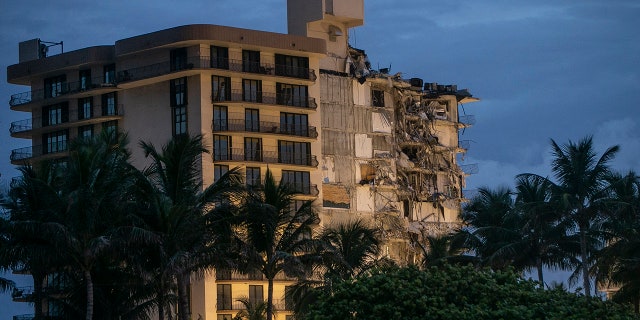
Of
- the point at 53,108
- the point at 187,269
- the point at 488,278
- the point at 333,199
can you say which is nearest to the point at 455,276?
the point at 488,278

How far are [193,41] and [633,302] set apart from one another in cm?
4246

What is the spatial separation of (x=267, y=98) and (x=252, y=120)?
2.15 metres

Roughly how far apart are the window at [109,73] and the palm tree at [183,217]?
47486mm

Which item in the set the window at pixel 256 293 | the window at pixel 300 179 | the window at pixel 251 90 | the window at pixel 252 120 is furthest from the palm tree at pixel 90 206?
the window at pixel 300 179

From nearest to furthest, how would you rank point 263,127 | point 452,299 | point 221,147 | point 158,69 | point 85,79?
1. point 452,299
2. point 221,147
3. point 158,69
4. point 263,127
5. point 85,79

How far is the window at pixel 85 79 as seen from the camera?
12138cm

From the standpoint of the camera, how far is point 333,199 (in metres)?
123

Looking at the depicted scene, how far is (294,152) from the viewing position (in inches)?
4665

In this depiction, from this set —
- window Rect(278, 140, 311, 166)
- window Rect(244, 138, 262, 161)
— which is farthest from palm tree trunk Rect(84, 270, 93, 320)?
window Rect(278, 140, 311, 166)

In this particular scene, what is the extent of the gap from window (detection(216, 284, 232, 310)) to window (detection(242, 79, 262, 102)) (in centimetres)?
1448

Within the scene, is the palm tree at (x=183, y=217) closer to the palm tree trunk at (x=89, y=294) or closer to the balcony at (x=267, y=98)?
the palm tree trunk at (x=89, y=294)

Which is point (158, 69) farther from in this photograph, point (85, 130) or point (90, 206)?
point (90, 206)

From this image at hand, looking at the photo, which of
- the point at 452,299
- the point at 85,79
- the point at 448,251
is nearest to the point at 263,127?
the point at 85,79

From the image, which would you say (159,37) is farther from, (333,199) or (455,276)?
(455,276)
